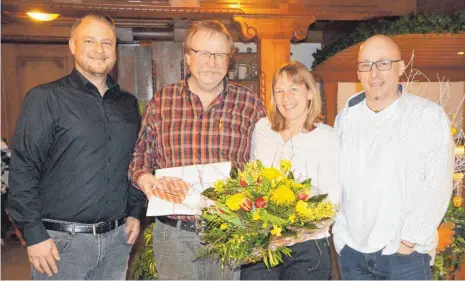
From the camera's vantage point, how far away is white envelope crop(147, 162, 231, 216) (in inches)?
74.2

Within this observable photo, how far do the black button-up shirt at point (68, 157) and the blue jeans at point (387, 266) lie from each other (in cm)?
115

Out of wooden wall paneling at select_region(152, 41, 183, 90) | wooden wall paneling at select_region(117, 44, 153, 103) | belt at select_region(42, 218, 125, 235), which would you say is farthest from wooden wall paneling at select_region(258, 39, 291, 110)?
belt at select_region(42, 218, 125, 235)

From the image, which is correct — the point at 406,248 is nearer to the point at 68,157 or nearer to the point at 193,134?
the point at 193,134

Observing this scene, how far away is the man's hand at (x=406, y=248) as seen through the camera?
1.85 meters

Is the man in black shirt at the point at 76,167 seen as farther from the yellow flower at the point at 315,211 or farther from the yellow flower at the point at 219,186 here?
the yellow flower at the point at 315,211

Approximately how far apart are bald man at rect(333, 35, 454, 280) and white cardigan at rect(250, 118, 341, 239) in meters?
0.08

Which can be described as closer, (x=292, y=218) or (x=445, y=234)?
(x=292, y=218)

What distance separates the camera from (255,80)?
24.0ft

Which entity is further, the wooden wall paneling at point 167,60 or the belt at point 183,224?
the wooden wall paneling at point 167,60

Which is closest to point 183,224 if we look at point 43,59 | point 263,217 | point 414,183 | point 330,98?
point 263,217

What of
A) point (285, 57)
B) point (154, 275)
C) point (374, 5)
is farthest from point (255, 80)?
point (154, 275)

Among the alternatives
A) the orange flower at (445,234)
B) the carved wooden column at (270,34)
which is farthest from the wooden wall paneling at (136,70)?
the orange flower at (445,234)

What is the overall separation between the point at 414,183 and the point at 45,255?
1.65 meters

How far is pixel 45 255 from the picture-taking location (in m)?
1.93
